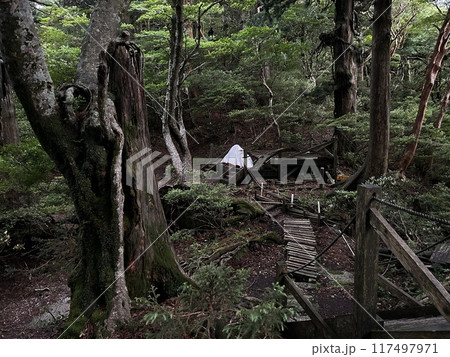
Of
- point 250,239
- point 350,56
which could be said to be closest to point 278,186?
point 250,239

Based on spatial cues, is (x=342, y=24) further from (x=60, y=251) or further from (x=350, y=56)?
(x=60, y=251)

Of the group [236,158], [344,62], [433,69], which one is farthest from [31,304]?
[344,62]

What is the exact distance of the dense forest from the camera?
3.19 metres

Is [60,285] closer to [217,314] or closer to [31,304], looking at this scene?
[31,304]

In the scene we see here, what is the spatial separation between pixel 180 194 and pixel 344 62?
31.8 feet

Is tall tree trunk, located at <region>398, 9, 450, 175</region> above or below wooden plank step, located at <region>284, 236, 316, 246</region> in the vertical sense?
above

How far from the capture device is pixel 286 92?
658 inches

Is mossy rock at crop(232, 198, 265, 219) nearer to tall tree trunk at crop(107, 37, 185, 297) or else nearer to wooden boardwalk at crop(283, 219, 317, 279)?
wooden boardwalk at crop(283, 219, 317, 279)

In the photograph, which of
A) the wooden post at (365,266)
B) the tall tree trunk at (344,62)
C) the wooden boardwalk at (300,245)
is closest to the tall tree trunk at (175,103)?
the wooden boardwalk at (300,245)

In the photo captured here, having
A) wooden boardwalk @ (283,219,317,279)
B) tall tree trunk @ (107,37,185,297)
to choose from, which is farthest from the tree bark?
wooden boardwalk @ (283,219,317,279)

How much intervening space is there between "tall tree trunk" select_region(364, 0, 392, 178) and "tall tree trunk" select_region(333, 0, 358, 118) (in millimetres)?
4500

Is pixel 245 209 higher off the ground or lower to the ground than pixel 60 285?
higher

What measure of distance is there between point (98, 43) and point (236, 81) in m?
13.3

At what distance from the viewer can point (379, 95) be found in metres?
8.19
